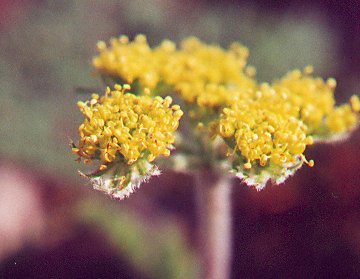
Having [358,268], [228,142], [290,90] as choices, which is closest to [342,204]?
[358,268]

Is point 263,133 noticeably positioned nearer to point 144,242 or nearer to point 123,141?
point 123,141

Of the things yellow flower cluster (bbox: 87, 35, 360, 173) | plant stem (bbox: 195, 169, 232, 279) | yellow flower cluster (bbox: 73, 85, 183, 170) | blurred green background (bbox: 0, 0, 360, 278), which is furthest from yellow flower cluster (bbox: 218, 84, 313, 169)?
blurred green background (bbox: 0, 0, 360, 278)

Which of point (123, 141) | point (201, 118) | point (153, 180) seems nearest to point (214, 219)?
point (201, 118)

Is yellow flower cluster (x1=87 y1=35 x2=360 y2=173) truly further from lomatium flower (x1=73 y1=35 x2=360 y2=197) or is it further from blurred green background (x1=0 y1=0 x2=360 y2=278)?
blurred green background (x1=0 y1=0 x2=360 y2=278)

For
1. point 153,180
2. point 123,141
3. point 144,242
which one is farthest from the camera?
point 153,180

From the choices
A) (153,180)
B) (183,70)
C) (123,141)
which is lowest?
(123,141)

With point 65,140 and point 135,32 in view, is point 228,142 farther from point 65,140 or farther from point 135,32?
point 135,32

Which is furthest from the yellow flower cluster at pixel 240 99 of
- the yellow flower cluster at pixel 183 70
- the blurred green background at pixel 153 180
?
the blurred green background at pixel 153 180

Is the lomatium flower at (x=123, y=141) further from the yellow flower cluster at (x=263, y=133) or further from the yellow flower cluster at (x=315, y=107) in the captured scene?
the yellow flower cluster at (x=315, y=107)
